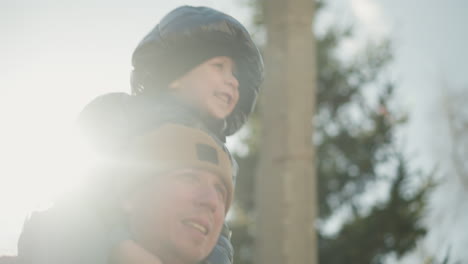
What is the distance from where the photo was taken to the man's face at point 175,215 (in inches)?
38.5

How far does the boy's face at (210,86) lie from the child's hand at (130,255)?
41cm

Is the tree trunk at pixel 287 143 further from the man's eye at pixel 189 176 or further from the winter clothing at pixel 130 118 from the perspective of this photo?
the man's eye at pixel 189 176

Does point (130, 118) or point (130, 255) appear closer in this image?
point (130, 255)

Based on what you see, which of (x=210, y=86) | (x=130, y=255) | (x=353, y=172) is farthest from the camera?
(x=353, y=172)

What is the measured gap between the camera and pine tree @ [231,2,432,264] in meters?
6.31

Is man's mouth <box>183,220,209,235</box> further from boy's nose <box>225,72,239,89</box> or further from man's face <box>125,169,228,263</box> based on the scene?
boy's nose <box>225,72,239,89</box>

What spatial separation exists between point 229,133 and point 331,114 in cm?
741

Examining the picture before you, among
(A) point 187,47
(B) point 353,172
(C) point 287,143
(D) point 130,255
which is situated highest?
(A) point 187,47

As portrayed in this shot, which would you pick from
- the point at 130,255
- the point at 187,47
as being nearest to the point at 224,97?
the point at 187,47

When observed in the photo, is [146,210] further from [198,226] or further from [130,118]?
Result: [130,118]

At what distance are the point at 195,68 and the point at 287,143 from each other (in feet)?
5.83

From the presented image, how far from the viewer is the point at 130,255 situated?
95 centimetres

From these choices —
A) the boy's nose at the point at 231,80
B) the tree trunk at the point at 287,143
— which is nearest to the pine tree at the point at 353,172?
the tree trunk at the point at 287,143

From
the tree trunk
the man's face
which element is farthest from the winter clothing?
the tree trunk
